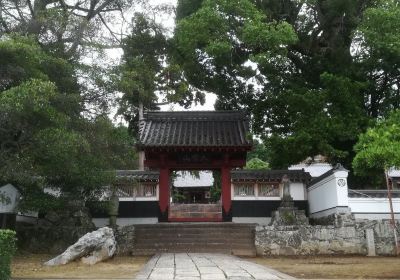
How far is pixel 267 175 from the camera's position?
2050cm

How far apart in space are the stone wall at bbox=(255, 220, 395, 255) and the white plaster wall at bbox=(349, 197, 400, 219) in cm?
78

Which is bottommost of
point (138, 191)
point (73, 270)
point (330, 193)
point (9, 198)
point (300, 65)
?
point (73, 270)

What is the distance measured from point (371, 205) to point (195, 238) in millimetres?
6708

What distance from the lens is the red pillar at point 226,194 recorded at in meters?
19.9

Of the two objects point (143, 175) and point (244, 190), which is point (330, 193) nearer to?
point (244, 190)

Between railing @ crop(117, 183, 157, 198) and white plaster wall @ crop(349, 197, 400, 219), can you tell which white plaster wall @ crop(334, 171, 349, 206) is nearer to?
white plaster wall @ crop(349, 197, 400, 219)

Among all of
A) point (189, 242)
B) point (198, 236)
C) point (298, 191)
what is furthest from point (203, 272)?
point (298, 191)

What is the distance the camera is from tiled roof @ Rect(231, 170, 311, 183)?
67.0 ft

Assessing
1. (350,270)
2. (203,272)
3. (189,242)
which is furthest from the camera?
(189,242)

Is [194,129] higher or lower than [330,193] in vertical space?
higher

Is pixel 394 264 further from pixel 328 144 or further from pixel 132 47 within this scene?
pixel 132 47

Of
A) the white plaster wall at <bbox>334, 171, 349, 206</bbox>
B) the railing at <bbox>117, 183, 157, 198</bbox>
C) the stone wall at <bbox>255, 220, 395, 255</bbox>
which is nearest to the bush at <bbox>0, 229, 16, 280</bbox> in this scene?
the stone wall at <bbox>255, 220, 395, 255</bbox>

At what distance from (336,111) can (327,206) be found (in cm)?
381

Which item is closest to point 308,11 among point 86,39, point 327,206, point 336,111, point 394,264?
point 336,111
